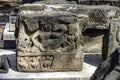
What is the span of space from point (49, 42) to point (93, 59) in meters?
1.17

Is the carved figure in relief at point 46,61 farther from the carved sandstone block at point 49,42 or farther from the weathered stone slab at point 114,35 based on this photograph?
the weathered stone slab at point 114,35

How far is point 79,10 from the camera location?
6742 mm

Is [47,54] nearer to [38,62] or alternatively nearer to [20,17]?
[38,62]

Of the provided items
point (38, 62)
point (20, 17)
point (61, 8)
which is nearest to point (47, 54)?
point (38, 62)

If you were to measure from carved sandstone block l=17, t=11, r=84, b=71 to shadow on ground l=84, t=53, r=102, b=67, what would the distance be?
1.95 feet

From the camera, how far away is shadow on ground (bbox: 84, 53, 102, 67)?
21.0 feet

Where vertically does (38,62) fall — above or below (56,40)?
below

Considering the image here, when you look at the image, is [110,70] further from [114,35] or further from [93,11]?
[93,11]

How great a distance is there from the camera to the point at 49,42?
19.0 ft

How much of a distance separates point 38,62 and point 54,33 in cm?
52

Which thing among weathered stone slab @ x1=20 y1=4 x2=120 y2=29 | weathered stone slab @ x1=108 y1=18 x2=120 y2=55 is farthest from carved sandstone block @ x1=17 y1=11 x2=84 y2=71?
weathered stone slab @ x1=20 y1=4 x2=120 y2=29

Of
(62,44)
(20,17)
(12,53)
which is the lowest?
(12,53)

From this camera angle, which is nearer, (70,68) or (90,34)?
(70,68)

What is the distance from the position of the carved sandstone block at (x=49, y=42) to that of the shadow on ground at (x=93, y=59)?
0.60 metres
